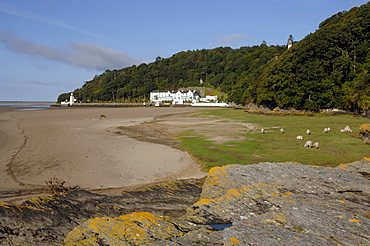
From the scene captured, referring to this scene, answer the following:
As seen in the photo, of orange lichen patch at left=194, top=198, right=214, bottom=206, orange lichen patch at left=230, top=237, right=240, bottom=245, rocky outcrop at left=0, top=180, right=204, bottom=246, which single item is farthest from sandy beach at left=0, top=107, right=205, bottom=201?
orange lichen patch at left=230, top=237, right=240, bottom=245

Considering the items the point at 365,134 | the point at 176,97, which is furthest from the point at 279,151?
the point at 176,97

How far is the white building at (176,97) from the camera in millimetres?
161125

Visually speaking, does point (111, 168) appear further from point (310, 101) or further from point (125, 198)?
point (310, 101)

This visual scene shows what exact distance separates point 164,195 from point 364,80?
5288cm

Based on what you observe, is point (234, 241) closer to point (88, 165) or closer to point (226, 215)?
point (226, 215)

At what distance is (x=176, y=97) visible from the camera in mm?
166875

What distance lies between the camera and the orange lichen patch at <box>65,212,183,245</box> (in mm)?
4965

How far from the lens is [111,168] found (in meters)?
12.7

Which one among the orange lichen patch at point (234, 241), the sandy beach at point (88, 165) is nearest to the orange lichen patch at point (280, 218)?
the orange lichen patch at point (234, 241)

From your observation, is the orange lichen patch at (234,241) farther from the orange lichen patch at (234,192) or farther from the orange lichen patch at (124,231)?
the orange lichen patch at (234,192)

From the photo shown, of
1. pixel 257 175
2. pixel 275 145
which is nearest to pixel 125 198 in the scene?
pixel 257 175

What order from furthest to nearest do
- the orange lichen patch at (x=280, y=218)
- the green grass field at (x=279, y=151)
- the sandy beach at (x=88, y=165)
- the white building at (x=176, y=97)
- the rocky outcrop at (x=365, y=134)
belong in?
1. the white building at (x=176, y=97)
2. the rocky outcrop at (x=365, y=134)
3. the green grass field at (x=279, y=151)
4. the sandy beach at (x=88, y=165)
5. the orange lichen patch at (x=280, y=218)

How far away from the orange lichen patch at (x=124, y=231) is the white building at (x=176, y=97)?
151562 mm

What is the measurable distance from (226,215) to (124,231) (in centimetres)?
277
